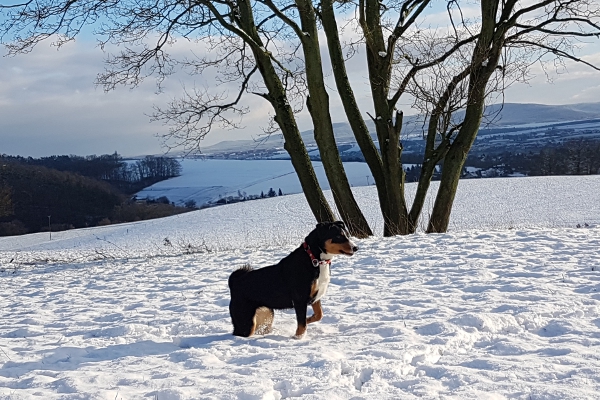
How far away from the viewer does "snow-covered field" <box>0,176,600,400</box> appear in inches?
150

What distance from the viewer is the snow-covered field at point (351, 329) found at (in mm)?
3811

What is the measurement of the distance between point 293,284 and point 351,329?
2.52ft

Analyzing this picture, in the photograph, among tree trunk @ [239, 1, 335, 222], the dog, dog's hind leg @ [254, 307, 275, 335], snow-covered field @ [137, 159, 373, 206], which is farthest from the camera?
snow-covered field @ [137, 159, 373, 206]

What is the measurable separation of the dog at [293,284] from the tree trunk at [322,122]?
717 cm

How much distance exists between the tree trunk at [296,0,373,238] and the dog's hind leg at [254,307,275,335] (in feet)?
23.3

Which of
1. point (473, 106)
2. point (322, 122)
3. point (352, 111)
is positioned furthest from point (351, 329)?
point (352, 111)

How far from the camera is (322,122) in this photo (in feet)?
42.1

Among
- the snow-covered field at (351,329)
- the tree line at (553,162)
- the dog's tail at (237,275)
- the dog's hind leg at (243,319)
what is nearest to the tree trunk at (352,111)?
the snow-covered field at (351,329)

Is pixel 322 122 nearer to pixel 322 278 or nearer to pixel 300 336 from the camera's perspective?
pixel 322 278

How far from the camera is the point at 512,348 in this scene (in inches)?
174

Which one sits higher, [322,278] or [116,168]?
[116,168]

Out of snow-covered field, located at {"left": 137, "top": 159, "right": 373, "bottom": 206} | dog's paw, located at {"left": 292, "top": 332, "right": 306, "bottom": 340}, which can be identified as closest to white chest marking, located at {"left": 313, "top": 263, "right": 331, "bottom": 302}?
dog's paw, located at {"left": 292, "top": 332, "right": 306, "bottom": 340}

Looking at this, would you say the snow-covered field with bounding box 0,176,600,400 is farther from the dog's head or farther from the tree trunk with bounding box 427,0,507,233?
the tree trunk with bounding box 427,0,507,233

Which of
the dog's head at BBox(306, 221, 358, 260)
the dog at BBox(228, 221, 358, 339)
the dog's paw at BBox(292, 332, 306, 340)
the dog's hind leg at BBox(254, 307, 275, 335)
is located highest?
the dog's head at BBox(306, 221, 358, 260)
